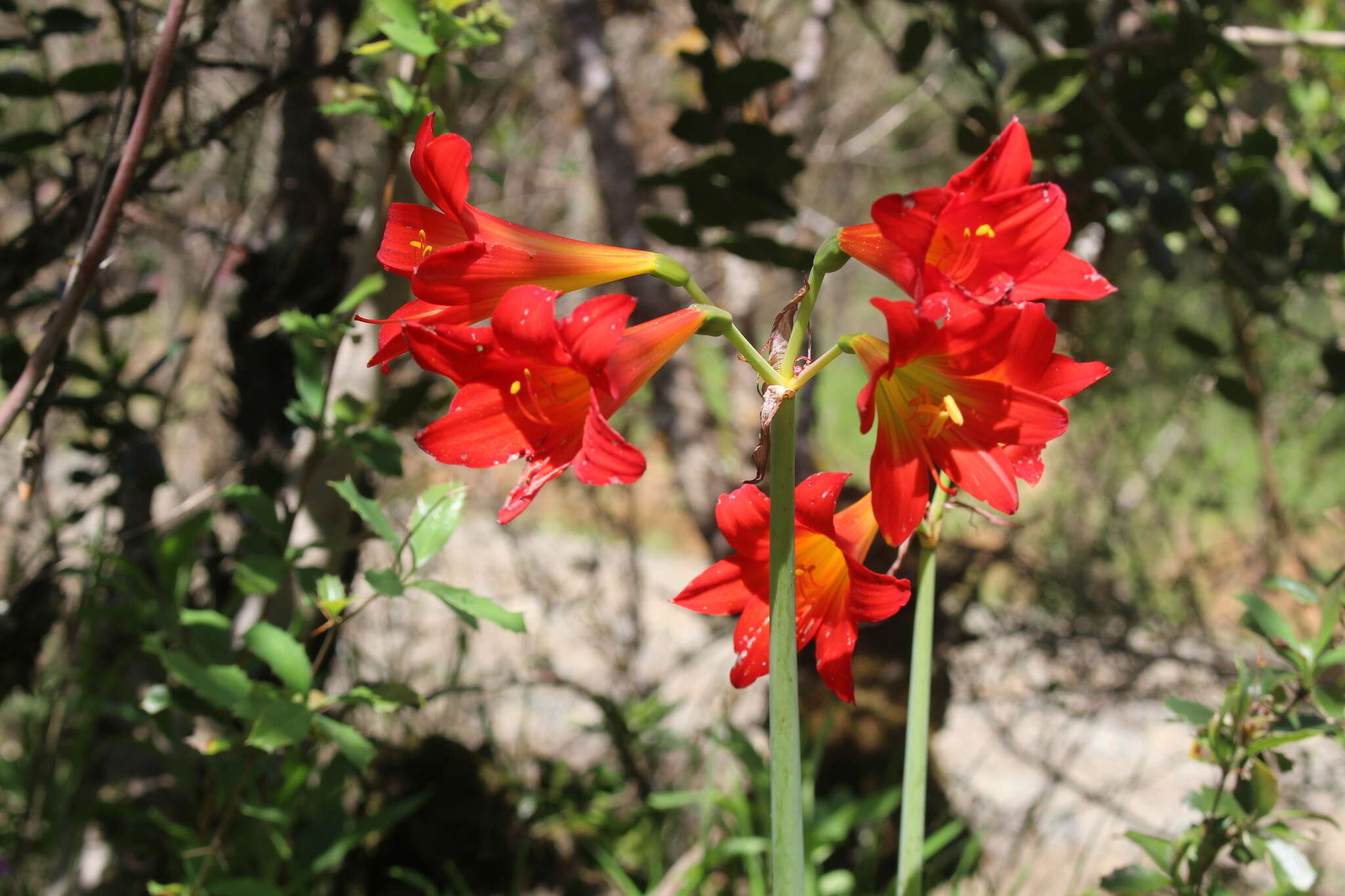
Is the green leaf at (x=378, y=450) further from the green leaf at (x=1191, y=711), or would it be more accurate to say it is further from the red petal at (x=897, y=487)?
the green leaf at (x=1191, y=711)

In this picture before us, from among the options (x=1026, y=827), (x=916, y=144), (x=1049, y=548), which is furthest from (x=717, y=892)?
(x=916, y=144)

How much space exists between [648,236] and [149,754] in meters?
1.92

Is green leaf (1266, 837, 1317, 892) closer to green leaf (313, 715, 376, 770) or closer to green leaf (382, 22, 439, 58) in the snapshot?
green leaf (313, 715, 376, 770)

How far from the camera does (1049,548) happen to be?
3578 millimetres

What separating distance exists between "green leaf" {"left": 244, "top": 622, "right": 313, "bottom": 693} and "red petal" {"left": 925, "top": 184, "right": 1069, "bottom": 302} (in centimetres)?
92

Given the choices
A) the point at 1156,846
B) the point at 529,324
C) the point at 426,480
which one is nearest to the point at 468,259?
the point at 529,324

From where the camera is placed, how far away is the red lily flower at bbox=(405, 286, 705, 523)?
70cm

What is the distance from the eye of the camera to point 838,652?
33.3 inches

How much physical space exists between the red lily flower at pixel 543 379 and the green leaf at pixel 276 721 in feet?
1.67

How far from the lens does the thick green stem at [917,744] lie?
87 centimetres

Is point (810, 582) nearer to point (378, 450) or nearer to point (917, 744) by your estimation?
point (917, 744)

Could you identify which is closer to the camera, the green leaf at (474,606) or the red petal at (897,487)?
the red petal at (897,487)

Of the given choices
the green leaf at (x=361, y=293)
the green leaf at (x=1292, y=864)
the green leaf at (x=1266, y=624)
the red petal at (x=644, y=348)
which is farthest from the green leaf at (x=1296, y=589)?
the green leaf at (x=361, y=293)

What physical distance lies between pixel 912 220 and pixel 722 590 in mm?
380
